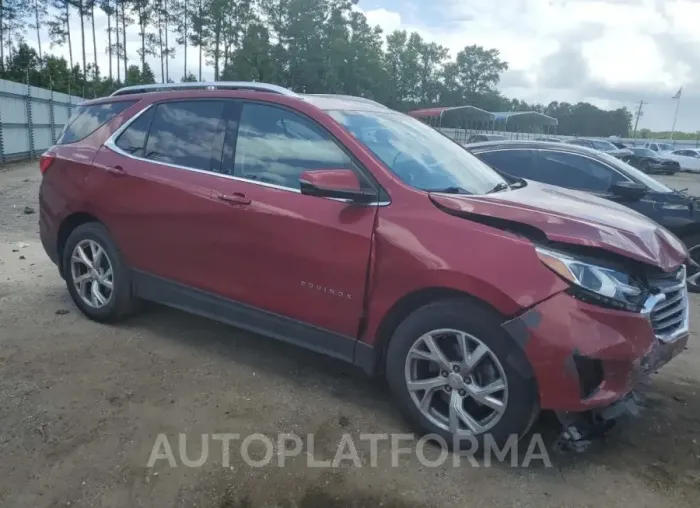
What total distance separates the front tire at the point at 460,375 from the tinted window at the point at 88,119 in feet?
9.84

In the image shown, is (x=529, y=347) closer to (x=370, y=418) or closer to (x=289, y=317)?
(x=370, y=418)

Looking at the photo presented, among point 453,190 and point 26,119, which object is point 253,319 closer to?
point 453,190

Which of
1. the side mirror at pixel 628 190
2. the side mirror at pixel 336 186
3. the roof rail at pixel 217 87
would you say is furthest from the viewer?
the side mirror at pixel 628 190

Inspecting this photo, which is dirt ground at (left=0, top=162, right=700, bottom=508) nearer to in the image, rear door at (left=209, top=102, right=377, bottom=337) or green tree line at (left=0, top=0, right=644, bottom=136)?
rear door at (left=209, top=102, right=377, bottom=337)

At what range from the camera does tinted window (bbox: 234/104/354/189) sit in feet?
11.4

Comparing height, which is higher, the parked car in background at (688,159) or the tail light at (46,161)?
the tail light at (46,161)

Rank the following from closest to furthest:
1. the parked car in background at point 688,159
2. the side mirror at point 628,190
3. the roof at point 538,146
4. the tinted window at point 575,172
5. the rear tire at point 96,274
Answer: the rear tire at point 96,274
the side mirror at point 628,190
the tinted window at point 575,172
the roof at point 538,146
the parked car in background at point 688,159

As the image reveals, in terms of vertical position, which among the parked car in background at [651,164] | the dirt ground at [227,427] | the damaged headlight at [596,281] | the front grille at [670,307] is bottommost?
the dirt ground at [227,427]

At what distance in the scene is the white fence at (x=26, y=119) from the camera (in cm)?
1691

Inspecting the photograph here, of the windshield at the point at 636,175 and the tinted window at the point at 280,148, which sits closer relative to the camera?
the tinted window at the point at 280,148

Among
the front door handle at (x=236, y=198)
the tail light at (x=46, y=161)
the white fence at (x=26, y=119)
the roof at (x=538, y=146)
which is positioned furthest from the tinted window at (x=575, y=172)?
the white fence at (x=26, y=119)

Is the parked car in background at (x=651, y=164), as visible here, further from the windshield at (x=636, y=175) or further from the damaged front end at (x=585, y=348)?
the damaged front end at (x=585, y=348)

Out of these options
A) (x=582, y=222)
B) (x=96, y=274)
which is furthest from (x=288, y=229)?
(x=96, y=274)

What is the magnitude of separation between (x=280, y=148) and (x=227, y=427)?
5.57 ft
